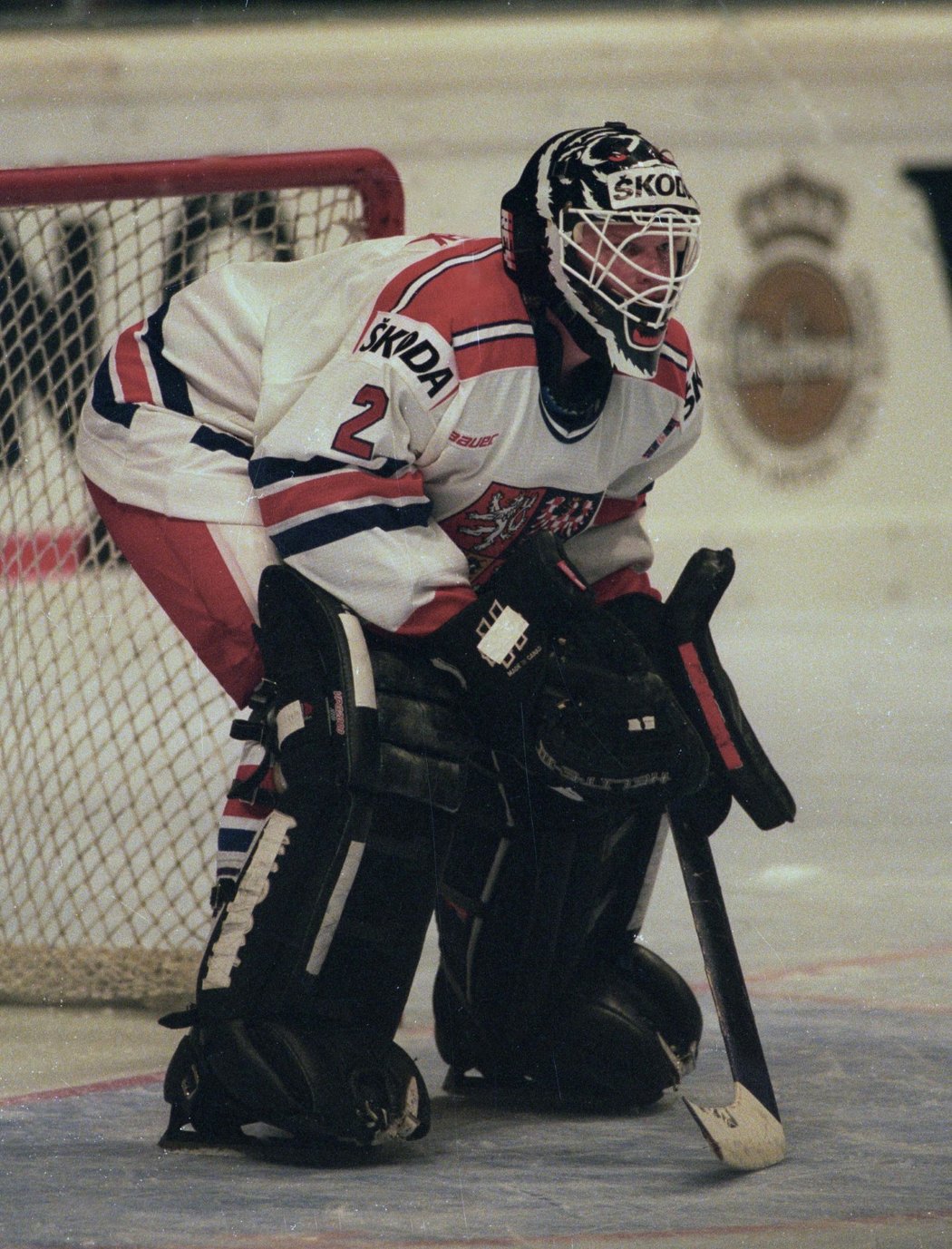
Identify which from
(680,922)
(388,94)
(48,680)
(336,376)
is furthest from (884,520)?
(336,376)

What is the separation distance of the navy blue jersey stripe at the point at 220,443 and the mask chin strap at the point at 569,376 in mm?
391

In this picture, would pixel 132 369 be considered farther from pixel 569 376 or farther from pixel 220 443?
pixel 569 376

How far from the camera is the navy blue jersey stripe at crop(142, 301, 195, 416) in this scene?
244 centimetres

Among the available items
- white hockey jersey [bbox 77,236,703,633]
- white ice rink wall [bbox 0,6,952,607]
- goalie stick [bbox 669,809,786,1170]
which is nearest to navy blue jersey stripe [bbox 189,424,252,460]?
white hockey jersey [bbox 77,236,703,633]

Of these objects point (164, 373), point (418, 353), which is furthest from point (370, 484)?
point (164, 373)

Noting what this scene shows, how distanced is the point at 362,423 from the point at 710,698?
1.79 feet

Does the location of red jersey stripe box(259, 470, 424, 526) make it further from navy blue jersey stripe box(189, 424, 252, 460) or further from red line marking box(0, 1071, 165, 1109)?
red line marking box(0, 1071, 165, 1109)

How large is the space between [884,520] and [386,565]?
21.3 feet

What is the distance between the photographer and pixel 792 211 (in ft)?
27.7

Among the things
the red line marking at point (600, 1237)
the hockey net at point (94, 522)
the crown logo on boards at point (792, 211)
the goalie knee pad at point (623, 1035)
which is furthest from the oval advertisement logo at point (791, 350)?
the red line marking at point (600, 1237)

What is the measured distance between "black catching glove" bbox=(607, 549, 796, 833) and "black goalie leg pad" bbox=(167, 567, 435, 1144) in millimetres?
368

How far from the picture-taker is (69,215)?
3455 mm

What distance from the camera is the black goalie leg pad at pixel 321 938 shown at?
83.4 inches

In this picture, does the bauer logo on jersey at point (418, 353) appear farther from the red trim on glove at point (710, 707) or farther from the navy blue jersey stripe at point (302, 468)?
the red trim on glove at point (710, 707)
